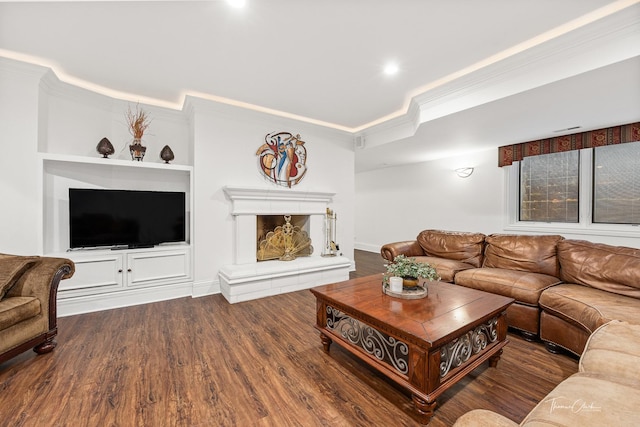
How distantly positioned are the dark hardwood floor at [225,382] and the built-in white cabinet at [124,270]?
0.50 m

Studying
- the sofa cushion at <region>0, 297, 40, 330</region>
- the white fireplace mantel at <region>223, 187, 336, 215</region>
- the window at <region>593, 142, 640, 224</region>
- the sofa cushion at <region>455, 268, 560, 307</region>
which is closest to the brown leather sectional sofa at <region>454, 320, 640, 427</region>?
the sofa cushion at <region>455, 268, 560, 307</region>

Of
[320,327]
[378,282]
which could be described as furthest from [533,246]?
[320,327]

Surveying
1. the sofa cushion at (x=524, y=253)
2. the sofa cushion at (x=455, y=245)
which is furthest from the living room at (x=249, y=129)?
the sofa cushion at (x=524, y=253)

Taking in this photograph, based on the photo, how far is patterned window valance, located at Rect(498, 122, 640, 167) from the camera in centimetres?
333

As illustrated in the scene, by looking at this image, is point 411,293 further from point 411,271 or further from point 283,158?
point 283,158

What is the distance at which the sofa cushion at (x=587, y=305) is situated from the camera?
5.86ft

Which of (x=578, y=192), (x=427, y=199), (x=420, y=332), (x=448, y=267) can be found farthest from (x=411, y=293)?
(x=427, y=199)

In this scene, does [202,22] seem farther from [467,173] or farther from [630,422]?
[467,173]

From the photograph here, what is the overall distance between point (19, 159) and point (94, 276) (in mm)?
1358

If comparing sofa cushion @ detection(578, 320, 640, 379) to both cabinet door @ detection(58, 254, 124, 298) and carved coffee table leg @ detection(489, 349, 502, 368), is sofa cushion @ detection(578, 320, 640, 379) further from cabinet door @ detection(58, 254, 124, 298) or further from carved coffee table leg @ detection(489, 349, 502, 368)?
cabinet door @ detection(58, 254, 124, 298)

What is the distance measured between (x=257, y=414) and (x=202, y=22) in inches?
109

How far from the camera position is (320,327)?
7.25ft

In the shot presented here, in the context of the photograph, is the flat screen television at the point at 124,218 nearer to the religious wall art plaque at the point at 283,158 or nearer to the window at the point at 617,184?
the religious wall art plaque at the point at 283,158

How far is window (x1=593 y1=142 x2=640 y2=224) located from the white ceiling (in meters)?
0.67
